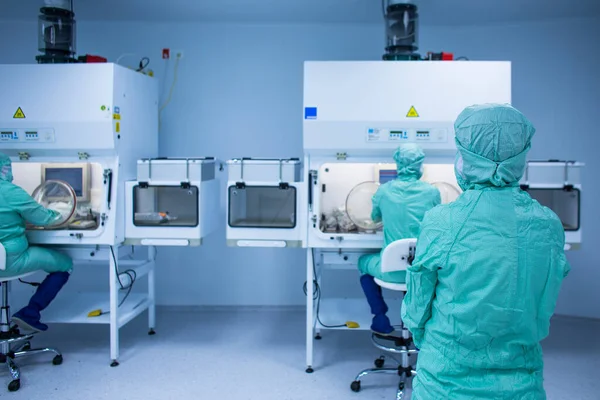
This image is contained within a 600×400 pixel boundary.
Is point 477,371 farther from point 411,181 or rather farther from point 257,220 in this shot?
point 257,220

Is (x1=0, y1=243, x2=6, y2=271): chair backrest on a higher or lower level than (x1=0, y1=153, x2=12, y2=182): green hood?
lower

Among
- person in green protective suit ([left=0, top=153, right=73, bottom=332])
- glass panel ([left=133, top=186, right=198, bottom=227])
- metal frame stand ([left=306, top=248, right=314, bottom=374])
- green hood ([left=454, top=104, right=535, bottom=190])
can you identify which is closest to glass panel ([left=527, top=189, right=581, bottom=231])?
metal frame stand ([left=306, top=248, right=314, bottom=374])

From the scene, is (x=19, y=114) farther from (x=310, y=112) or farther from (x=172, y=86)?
(x=310, y=112)

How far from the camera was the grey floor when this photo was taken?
10.2 feet

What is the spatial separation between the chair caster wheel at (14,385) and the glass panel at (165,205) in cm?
119

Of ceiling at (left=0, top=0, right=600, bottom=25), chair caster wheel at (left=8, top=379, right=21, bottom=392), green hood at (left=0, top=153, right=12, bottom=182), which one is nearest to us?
chair caster wheel at (left=8, top=379, right=21, bottom=392)

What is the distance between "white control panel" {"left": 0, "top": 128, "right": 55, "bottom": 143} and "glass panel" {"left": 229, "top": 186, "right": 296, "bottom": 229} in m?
1.26

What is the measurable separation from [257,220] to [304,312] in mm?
1410

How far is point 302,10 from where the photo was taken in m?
4.01

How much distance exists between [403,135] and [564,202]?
53.4 inches

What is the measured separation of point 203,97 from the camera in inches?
178

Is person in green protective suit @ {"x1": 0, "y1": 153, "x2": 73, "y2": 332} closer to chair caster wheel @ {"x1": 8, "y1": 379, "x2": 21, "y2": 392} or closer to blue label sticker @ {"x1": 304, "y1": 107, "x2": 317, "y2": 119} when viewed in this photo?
chair caster wheel @ {"x1": 8, "y1": 379, "x2": 21, "y2": 392}

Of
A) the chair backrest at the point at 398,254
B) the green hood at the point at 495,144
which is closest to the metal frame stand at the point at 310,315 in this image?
the chair backrest at the point at 398,254

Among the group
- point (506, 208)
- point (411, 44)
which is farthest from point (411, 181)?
point (506, 208)
